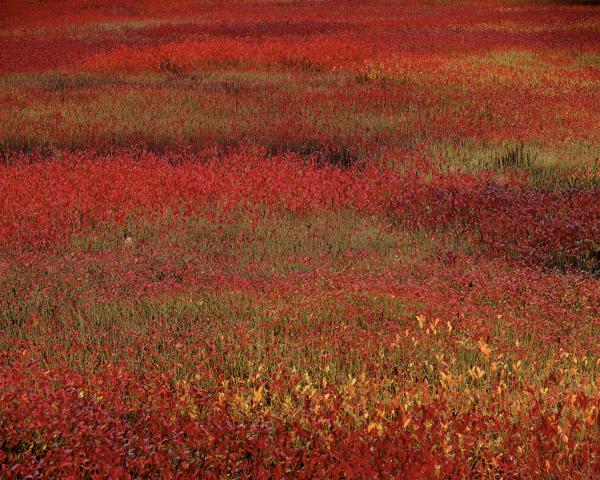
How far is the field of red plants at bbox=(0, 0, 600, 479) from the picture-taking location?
3.56 m

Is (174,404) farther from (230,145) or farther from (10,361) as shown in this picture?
(230,145)

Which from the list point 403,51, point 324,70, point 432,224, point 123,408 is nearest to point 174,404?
point 123,408

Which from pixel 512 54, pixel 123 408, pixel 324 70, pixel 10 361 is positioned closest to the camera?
pixel 123 408

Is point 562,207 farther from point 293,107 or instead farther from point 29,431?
point 293,107

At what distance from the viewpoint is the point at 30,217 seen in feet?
25.3

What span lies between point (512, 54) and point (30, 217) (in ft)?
51.0

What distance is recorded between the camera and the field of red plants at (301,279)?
11.7 feet

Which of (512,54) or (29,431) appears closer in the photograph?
(29,431)

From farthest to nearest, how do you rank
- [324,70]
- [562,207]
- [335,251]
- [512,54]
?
[512,54], [324,70], [562,207], [335,251]

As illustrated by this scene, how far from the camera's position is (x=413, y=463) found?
3334 mm

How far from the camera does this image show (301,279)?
609 centimetres

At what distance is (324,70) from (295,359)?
47.6 ft

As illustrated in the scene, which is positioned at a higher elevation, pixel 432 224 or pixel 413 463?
pixel 413 463

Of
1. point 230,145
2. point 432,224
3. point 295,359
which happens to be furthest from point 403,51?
point 295,359
